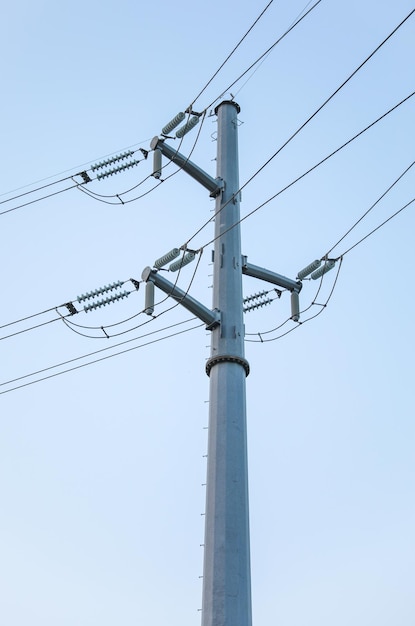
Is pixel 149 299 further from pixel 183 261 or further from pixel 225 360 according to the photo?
pixel 225 360

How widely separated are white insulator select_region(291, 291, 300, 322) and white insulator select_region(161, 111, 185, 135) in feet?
13.1

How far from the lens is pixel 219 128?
16.7 meters

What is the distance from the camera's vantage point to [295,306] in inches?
635

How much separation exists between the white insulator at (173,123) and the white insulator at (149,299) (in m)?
3.95

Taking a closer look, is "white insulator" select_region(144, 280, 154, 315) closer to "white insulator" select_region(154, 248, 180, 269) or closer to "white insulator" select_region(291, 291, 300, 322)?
"white insulator" select_region(154, 248, 180, 269)

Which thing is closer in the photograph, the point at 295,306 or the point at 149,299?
the point at 149,299

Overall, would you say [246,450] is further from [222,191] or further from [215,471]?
[222,191]

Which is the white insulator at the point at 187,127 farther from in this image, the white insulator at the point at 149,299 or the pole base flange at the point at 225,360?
the pole base flange at the point at 225,360

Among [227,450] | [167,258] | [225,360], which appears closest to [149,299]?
[167,258]

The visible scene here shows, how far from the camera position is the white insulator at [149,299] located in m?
14.5

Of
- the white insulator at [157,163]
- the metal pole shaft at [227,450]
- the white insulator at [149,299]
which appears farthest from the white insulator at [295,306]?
the white insulator at [157,163]

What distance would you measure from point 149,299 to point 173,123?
4344mm

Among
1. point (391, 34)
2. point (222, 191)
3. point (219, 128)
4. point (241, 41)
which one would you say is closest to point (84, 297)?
point (222, 191)

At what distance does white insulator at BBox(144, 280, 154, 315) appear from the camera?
1452cm
